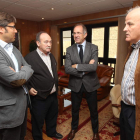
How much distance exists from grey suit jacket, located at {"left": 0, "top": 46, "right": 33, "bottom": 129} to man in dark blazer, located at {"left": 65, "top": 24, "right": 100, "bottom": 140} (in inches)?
34.0

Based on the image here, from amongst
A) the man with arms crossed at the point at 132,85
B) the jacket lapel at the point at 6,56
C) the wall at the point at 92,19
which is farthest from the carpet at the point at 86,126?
the wall at the point at 92,19

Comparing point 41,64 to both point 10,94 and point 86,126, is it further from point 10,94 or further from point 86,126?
point 86,126

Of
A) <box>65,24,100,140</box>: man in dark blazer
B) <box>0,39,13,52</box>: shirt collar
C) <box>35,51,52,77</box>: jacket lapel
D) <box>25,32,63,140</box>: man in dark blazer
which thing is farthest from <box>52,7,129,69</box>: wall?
<box>0,39,13,52</box>: shirt collar

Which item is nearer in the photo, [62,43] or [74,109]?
[74,109]

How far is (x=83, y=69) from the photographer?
6.30 ft

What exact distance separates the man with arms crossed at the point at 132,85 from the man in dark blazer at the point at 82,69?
70 cm

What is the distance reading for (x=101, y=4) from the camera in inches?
167

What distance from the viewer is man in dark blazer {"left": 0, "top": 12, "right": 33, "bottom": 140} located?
1.22 metres

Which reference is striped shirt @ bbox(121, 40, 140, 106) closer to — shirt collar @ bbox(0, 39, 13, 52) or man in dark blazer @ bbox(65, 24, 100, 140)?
man in dark blazer @ bbox(65, 24, 100, 140)

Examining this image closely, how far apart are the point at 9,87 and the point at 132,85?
3.90ft

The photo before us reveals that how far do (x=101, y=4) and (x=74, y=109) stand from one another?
142 inches

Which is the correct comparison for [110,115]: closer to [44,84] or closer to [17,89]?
[44,84]

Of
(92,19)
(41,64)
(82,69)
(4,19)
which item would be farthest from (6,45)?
(92,19)

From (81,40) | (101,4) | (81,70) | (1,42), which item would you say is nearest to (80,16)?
(101,4)
